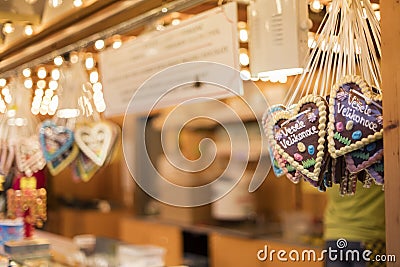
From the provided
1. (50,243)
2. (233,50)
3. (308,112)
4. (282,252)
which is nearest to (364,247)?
(282,252)

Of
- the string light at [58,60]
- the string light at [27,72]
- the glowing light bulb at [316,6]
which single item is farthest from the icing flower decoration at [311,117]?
the string light at [27,72]

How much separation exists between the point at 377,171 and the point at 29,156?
1.43 m

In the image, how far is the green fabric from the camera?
1.54 metres

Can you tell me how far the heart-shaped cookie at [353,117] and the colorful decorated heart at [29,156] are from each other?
1315 mm

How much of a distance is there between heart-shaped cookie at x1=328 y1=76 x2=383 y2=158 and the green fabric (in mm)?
374

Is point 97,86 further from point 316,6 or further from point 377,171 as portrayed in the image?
point 377,171

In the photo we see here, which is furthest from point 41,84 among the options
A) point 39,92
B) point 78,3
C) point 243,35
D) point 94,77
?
point 243,35

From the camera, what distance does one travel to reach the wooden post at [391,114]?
1057mm

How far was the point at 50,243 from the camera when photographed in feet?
7.21

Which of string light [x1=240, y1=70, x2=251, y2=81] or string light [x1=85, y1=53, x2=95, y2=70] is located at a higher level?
string light [x1=85, y1=53, x2=95, y2=70]

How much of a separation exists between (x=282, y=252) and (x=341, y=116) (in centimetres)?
50

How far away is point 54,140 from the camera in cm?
208

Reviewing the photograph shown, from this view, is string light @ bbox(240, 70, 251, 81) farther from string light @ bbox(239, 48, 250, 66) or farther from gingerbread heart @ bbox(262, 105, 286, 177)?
gingerbread heart @ bbox(262, 105, 286, 177)

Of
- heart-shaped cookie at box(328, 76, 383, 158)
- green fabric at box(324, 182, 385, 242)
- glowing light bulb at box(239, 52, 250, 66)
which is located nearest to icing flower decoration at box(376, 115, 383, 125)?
heart-shaped cookie at box(328, 76, 383, 158)
